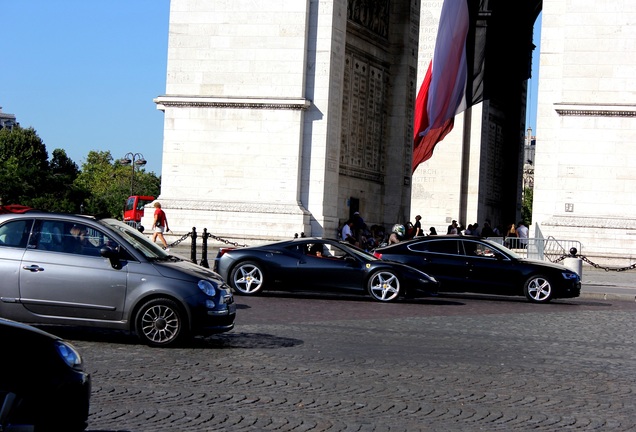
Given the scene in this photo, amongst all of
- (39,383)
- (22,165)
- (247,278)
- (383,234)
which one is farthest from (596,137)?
(22,165)

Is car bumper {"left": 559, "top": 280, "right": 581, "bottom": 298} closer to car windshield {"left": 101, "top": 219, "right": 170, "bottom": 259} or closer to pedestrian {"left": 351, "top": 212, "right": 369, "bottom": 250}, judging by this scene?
pedestrian {"left": 351, "top": 212, "right": 369, "bottom": 250}

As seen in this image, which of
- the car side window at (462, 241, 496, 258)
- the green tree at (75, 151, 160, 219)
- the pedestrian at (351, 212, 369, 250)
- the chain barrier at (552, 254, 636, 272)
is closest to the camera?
the car side window at (462, 241, 496, 258)

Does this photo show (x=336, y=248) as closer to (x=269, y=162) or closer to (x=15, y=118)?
(x=269, y=162)

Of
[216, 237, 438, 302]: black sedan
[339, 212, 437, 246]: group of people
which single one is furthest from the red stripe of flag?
[216, 237, 438, 302]: black sedan

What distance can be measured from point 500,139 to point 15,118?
15285cm

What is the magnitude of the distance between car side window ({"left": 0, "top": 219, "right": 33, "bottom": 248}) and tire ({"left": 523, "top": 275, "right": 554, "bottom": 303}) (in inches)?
462

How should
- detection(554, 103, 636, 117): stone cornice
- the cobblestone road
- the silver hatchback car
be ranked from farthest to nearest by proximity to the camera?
1. detection(554, 103, 636, 117): stone cornice
2. the silver hatchback car
3. the cobblestone road

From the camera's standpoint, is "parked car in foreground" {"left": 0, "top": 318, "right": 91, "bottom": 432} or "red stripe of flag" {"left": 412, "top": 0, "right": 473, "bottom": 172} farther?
"red stripe of flag" {"left": 412, "top": 0, "right": 473, "bottom": 172}

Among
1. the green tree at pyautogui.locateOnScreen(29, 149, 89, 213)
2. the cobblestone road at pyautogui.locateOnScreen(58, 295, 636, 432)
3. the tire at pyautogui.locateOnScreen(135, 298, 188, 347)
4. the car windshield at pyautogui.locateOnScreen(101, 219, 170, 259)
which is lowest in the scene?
the cobblestone road at pyautogui.locateOnScreen(58, 295, 636, 432)

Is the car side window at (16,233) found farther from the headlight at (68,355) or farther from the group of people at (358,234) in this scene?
the group of people at (358,234)

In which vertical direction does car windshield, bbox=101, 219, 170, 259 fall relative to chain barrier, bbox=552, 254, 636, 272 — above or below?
above

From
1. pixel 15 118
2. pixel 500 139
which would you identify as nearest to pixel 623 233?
pixel 500 139

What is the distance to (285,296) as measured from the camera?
20.2 meters

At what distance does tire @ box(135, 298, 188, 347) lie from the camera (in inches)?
459
